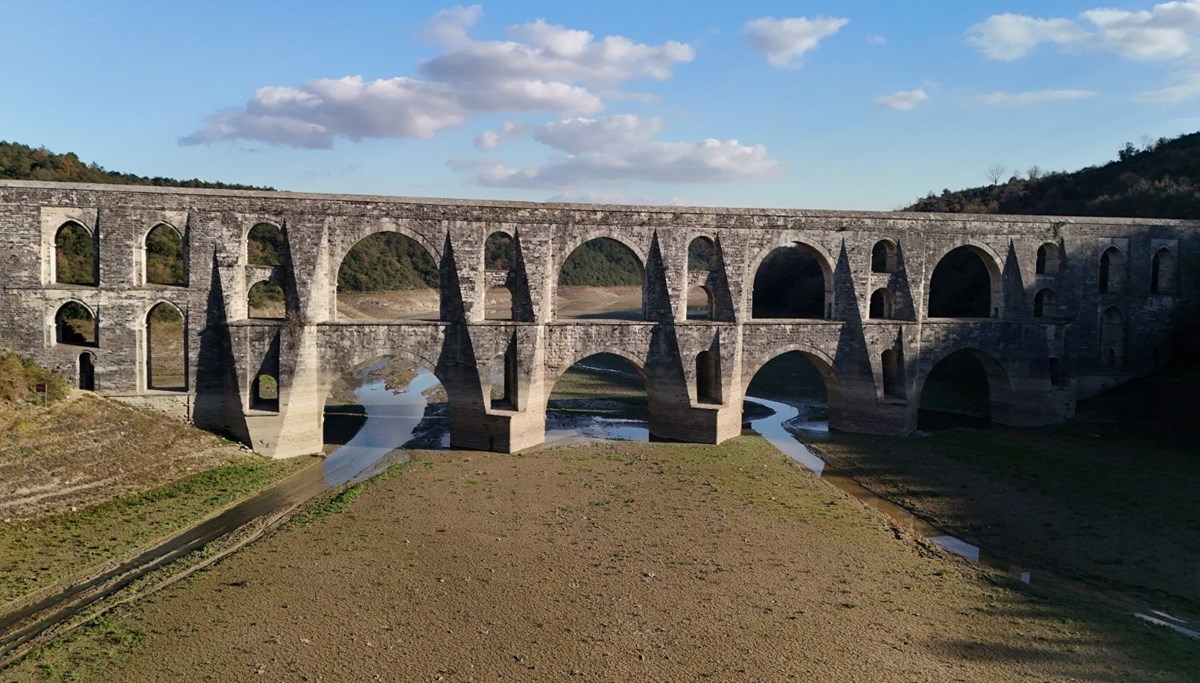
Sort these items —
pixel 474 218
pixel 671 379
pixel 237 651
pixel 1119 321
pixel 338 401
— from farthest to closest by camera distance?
pixel 338 401, pixel 1119 321, pixel 671 379, pixel 474 218, pixel 237 651

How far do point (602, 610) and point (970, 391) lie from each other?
28.7m

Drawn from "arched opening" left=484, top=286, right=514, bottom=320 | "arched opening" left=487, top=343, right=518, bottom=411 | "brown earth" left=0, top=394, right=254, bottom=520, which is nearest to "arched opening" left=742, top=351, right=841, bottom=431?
"arched opening" left=487, top=343, right=518, bottom=411

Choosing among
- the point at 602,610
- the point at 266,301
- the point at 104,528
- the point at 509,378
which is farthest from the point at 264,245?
the point at 602,610

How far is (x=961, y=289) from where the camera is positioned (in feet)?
142

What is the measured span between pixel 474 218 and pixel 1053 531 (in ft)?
A: 61.6

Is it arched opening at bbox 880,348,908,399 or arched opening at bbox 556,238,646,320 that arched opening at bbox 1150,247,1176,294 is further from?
arched opening at bbox 556,238,646,320

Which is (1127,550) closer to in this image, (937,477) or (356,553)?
(937,477)

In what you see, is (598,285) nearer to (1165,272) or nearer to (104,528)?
(1165,272)

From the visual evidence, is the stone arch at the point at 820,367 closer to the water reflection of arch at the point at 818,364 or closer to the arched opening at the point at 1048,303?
the water reflection of arch at the point at 818,364

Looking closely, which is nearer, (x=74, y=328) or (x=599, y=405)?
(x=74, y=328)

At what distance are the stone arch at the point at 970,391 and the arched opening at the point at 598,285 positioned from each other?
39684 millimetres

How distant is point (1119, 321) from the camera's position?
1239 inches

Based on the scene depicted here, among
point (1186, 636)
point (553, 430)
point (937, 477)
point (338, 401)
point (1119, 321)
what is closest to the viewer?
point (1186, 636)

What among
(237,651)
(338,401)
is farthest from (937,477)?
(338,401)
